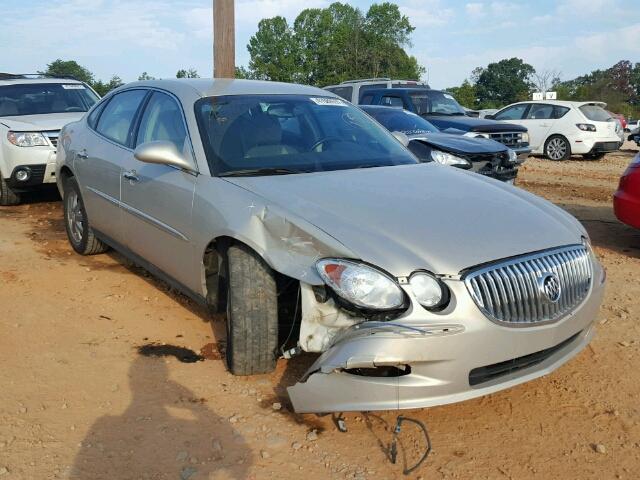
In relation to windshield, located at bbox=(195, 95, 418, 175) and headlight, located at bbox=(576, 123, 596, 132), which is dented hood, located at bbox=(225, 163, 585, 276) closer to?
windshield, located at bbox=(195, 95, 418, 175)

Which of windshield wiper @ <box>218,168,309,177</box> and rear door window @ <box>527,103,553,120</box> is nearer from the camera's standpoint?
windshield wiper @ <box>218,168,309,177</box>

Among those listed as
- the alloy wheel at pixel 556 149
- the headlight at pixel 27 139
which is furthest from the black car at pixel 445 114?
the headlight at pixel 27 139

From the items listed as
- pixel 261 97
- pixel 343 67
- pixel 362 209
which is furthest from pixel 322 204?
pixel 343 67

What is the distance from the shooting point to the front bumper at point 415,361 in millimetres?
2730

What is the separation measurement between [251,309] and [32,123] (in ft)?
19.7

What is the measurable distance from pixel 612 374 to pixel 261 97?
2.69m

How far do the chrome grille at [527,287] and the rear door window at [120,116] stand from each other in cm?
293

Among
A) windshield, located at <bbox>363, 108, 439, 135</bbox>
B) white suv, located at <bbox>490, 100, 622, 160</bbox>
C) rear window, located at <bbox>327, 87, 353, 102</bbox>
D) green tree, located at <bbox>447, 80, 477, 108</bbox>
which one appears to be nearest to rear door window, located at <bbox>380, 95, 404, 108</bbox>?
rear window, located at <bbox>327, 87, 353, 102</bbox>

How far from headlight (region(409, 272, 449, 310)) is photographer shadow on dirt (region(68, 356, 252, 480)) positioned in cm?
100

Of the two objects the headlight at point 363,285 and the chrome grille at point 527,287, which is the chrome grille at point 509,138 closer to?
the chrome grille at point 527,287

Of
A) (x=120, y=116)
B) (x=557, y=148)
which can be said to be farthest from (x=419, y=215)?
(x=557, y=148)

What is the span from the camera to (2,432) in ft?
10.0

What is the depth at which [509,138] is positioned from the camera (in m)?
12.4

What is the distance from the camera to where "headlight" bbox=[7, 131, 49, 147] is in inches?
314
